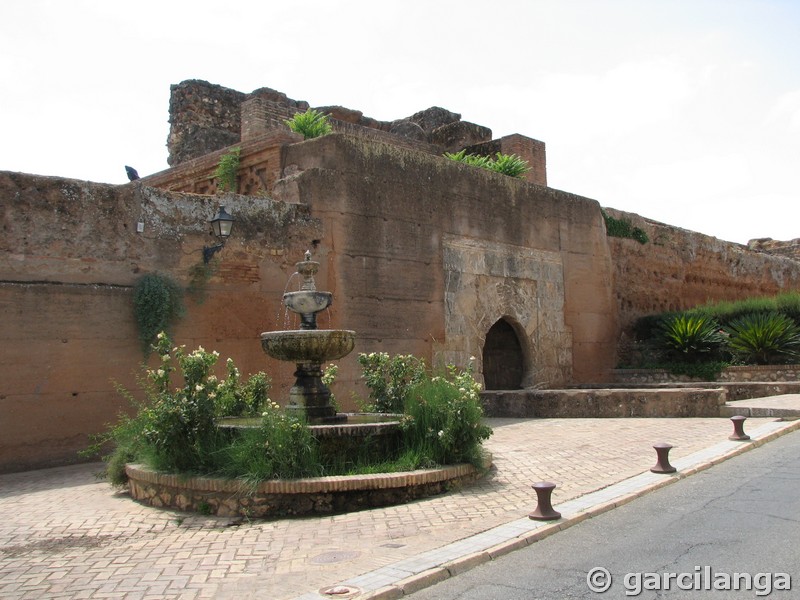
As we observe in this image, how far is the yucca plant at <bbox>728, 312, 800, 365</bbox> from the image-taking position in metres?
15.8

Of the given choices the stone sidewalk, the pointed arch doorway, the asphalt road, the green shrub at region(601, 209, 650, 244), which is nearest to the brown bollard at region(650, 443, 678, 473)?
the stone sidewalk

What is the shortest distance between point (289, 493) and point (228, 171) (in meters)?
7.92

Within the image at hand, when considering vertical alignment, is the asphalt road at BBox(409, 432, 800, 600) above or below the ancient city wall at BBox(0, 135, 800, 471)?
below

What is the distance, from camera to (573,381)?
16578mm

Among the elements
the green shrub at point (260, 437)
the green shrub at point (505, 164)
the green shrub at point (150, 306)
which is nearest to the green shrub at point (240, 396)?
the green shrub at point (260, 437)

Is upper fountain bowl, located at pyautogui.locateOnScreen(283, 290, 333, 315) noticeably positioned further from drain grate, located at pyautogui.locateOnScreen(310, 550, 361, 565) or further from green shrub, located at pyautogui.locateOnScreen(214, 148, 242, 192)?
green shrub, located at pyautogui.locateOnScreen(214, 148, 242, 192)

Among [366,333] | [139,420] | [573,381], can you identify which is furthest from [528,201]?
[139,420]

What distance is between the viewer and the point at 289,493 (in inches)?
248

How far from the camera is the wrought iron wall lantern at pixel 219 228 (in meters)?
10.2

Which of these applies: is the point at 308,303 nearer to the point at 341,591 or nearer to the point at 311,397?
the point at 311,397

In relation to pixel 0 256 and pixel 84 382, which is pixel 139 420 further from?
pixel 0 256

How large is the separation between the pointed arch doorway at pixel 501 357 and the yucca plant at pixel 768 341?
15.8 ft

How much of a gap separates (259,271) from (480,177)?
18.0ft

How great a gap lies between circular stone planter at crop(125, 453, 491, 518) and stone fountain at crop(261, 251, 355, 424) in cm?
104
